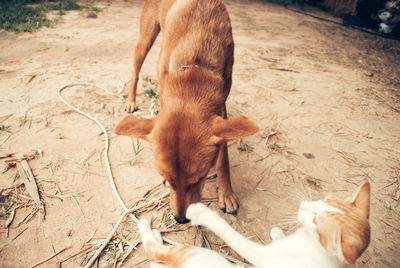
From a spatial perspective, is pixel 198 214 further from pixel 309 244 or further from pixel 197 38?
pixel 197 38

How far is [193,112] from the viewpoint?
73.7 inches

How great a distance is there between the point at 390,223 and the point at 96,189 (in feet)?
10.9

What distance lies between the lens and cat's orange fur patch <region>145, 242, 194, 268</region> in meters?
1.46

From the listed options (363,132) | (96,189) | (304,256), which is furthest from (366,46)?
(96,189)

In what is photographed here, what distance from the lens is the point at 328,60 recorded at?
6074 mm

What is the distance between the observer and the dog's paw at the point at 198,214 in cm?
185

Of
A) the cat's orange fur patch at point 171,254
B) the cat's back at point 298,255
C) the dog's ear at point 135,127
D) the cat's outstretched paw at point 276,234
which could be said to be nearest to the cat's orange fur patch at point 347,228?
the cat's back at point 298,255

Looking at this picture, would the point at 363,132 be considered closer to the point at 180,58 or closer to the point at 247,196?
the point at 247,196

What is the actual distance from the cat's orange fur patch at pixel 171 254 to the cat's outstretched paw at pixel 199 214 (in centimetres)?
32

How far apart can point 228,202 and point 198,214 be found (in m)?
0.63

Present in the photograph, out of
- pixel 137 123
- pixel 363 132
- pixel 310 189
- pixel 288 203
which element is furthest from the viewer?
pixel 363 132

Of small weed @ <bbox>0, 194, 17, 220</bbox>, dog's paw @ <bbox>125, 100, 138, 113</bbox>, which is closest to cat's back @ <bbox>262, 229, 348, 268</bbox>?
small weed @ <bbox>0, 194, 17, 220</bbox>

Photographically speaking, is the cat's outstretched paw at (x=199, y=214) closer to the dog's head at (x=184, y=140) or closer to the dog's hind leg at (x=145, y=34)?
the dog's head at (x=184, y=140)

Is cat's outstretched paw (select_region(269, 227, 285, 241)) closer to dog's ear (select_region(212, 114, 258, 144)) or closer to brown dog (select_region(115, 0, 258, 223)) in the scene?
brown dog (select_region(115, 0, 258, 223))
